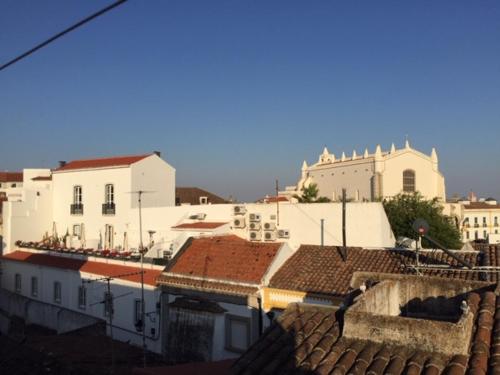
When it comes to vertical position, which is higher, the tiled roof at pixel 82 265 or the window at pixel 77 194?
the window at pixel 77 194

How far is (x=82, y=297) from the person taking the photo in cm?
2766

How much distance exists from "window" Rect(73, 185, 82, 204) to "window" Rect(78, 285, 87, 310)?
38.2 feet

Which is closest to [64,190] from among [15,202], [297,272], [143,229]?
[15,202]

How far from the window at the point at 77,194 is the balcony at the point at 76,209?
0.22 m

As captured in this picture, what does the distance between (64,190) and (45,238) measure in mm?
3855

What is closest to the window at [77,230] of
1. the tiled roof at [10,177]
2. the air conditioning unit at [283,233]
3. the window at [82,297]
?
the window at [82,297]

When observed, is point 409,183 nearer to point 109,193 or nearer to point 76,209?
point 109,193

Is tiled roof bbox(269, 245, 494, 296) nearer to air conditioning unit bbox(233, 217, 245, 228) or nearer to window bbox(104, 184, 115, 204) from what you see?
air conditioning unit bbox(233, 217, 245, 228)

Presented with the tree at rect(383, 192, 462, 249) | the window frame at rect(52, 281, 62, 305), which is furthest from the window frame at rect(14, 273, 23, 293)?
the tree at rect(383, 192, 462, 249)

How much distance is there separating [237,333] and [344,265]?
4.70 m

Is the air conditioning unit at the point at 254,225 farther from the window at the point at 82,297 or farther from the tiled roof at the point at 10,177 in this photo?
the tiled roof at the point at 10,177

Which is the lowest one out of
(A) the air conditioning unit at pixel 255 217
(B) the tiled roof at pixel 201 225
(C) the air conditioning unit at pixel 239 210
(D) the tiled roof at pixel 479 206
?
(B) the tiled roof at pixel 201 225

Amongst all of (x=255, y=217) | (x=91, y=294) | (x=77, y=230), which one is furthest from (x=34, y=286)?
(x=255, y=217)

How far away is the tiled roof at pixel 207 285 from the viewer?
19672 mm
